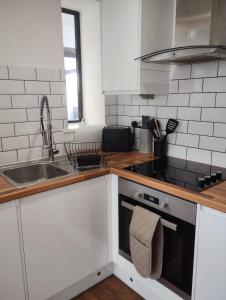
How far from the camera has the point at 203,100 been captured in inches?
67.1

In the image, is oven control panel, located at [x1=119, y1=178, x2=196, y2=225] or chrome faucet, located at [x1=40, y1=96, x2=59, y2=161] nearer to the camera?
oven control panel, located at [x1=119, y1=178, x2=196, y2=225]

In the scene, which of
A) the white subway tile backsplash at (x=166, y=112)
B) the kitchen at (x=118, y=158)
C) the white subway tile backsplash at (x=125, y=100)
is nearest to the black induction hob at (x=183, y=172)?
the kitchen at (x=118, y=158)

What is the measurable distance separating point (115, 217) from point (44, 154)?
707mm

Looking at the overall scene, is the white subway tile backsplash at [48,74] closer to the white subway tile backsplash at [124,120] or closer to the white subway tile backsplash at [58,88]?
the white subway tile backsplash at [58,88]

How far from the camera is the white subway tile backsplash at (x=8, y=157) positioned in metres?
1.68

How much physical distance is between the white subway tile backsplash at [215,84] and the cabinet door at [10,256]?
1405 mm

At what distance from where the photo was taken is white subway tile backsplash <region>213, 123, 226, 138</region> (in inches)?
63.9

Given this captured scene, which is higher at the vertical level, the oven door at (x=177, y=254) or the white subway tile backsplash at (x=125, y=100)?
the white subway tile backsplash at (x=125, y=100)

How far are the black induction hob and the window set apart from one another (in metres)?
0.95

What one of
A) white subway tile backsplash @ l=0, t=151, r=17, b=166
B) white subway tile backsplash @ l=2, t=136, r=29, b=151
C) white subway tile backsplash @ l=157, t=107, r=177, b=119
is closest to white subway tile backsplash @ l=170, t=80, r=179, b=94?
white subway tile backsplash @ l=157, t=107, r=177, b=119

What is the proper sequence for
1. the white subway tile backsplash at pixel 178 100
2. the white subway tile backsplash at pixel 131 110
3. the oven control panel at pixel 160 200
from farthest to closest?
the white subway tile backsplash at pixel 131 110 < the white subway tile backsplash at pixel 178 100 < the oven control panel at pixel 160 200

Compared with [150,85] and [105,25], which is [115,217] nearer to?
[150,85]

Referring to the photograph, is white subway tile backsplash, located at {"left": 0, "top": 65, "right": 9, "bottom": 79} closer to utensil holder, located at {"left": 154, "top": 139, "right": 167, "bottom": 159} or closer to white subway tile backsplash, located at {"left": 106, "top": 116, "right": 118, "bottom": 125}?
white subway tile backsplash, located at {"left": 106, "top": 116, "right": 118, "bottom": 125}

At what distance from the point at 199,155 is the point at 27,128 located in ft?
4.10
